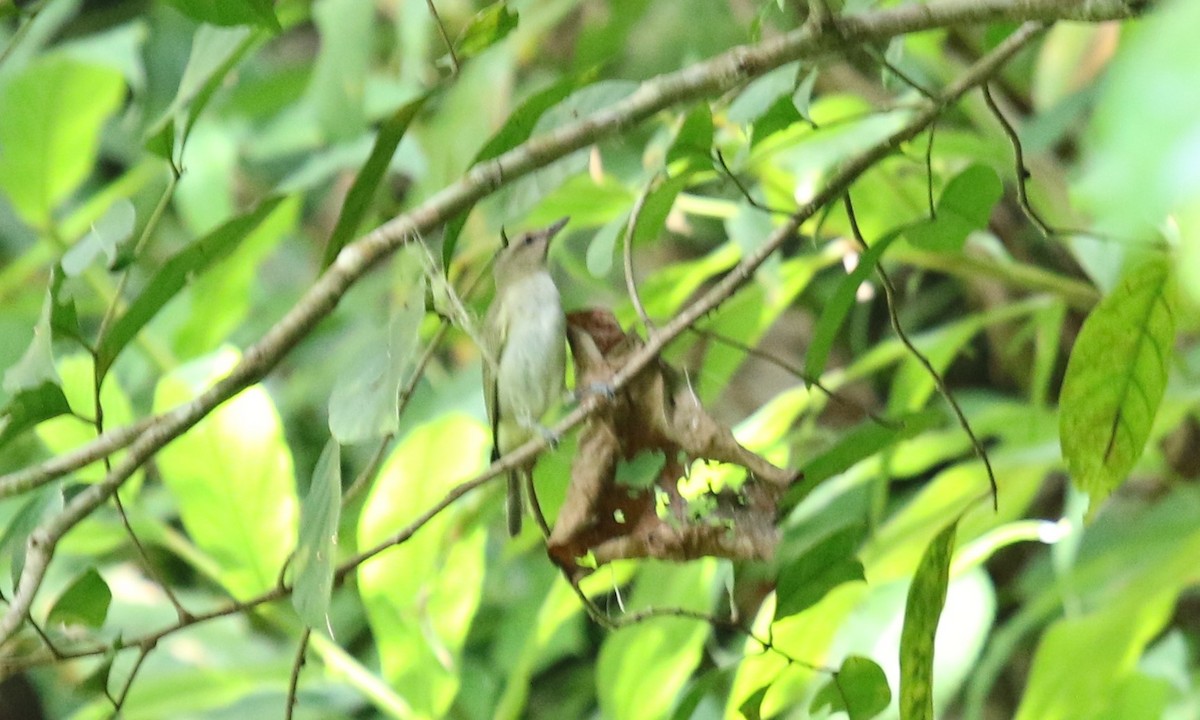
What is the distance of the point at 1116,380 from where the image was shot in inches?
22.7

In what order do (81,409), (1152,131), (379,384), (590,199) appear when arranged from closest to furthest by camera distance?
(1152,131), (379,384), (81,409), (590,199)

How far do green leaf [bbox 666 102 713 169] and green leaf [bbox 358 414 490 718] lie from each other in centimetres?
34

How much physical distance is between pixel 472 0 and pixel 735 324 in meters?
1.14

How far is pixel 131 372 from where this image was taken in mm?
1315

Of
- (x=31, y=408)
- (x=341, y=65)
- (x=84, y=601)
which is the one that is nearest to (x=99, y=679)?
(x=84, y=601)

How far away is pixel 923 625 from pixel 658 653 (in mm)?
323

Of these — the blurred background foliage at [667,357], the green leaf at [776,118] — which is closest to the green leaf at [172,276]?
the blurred background foliage at [667,357]

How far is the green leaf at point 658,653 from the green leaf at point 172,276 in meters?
0.40

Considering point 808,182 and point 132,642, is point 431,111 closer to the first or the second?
point 808,182

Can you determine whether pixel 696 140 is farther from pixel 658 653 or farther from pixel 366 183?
pixel 658 653

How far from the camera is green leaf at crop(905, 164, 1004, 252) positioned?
0.59 meters

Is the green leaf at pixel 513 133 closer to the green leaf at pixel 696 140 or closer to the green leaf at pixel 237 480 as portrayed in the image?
the green leaf at pixel 696 140

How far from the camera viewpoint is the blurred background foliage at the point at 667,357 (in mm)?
555

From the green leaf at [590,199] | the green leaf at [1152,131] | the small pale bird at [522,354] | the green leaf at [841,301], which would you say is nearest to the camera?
the green leaf at [1152,131]
